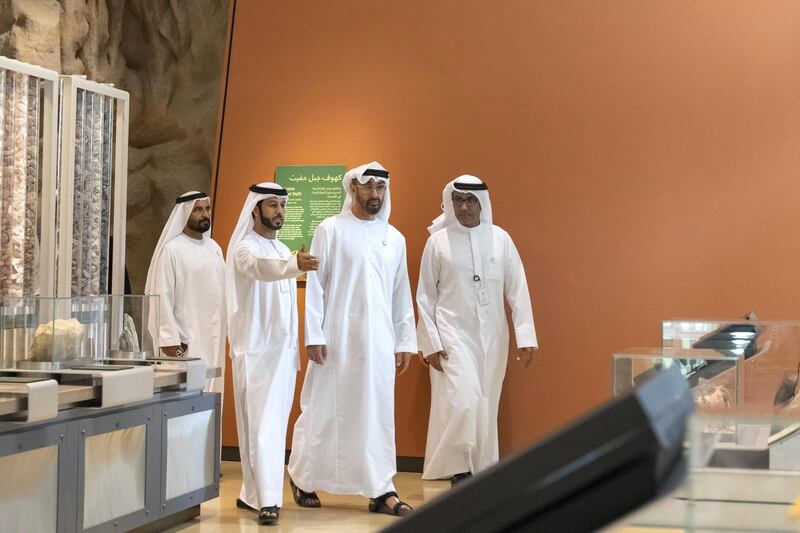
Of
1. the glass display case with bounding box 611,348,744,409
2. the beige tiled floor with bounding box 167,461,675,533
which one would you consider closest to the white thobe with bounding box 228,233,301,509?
the beige tiled floor with bounding box 167,461,675,533

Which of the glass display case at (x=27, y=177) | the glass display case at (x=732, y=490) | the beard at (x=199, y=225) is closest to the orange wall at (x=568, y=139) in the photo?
the beard at (x=199, y=225)

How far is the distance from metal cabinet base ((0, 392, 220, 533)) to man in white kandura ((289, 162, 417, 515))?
2.00 feet

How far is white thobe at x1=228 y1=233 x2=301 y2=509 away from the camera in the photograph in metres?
5.38

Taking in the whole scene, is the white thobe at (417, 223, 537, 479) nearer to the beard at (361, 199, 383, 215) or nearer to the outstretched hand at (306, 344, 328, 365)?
the beard at (361, 199, 383, 215)

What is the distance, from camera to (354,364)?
18.6 ft

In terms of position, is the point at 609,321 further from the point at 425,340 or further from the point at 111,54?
the point at 111,54

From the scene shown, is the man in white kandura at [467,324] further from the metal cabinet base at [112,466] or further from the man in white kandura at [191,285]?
the metal cabinet base at [112,466]

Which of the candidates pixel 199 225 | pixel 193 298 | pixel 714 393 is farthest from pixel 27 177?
pixel 714 393

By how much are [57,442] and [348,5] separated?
4122 mm

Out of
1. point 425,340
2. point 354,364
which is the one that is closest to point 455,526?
point 354,364

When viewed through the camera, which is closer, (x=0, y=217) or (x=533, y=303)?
(x=0, y=217)

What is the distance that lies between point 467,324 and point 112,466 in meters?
2.54

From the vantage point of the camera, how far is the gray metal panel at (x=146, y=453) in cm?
411

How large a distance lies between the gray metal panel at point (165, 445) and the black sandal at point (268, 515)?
0.25 meters
